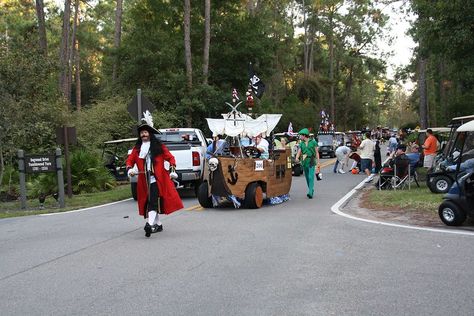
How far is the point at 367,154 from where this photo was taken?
22234mm

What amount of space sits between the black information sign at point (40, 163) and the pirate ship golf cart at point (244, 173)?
4446 millimetres

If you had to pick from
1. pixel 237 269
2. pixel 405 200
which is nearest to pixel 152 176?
pixel 237 269

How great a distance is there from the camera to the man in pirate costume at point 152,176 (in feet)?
30.2

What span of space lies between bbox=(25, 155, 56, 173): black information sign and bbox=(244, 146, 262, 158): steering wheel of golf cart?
17.2 feet

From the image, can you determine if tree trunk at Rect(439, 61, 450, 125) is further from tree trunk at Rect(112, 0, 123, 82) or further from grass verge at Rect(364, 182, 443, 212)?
grass verge at Rect(364, 182, 443, 212)

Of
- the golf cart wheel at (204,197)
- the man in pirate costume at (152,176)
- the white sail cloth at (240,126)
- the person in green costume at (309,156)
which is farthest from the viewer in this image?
the person in green costume at (309,156)

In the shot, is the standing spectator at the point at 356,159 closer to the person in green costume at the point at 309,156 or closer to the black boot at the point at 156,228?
the person in green costume at the point at 309,156

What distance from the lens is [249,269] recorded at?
22.0ft

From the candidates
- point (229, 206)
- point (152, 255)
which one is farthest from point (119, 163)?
Result: point (152, 255)

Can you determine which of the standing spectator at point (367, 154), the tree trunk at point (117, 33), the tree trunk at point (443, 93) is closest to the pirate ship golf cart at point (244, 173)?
the standing spectator at point (367, 154)

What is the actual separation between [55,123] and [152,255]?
54.3 feet

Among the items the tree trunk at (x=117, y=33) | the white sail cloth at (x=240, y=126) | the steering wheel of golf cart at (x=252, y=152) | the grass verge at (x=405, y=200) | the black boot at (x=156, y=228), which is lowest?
the grass verge at (x=405, y=200)

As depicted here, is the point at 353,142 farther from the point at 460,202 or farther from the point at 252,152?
the point at 460,202

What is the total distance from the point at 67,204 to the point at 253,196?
5.78 m
